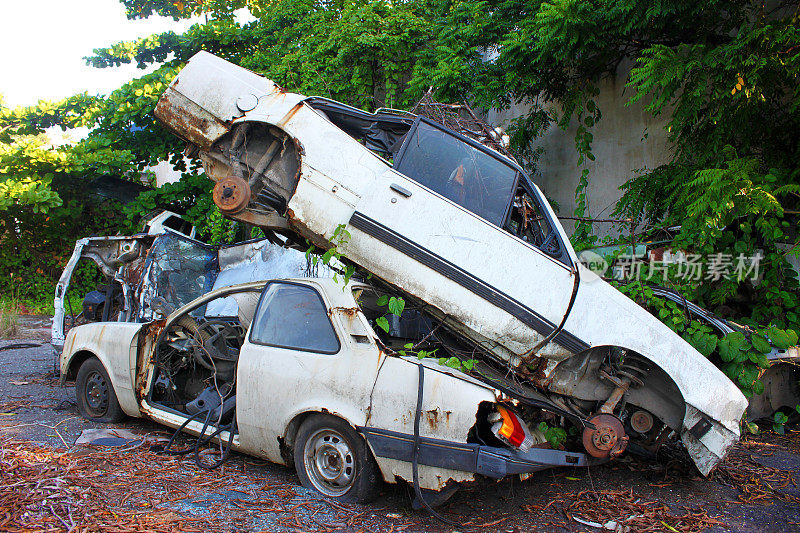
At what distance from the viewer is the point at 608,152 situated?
930cm

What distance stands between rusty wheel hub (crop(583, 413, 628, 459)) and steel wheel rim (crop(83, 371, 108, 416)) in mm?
4125

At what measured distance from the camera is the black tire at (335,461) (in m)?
3.39

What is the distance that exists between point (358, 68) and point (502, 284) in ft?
25.3

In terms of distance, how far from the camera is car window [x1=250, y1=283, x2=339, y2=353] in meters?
3.69

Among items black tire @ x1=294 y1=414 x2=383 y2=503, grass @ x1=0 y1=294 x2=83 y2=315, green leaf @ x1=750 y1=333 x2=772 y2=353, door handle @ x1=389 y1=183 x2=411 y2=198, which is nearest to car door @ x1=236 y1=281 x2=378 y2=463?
black tire @ x1=294 y1=414 x2=383 y2=503

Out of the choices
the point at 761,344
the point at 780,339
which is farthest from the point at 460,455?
the point at 780,339

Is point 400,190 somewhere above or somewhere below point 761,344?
above

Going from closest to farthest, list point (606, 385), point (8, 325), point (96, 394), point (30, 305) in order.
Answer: point (606, 385)
point (96, 394)
point (8, 325)
point (30, 305)

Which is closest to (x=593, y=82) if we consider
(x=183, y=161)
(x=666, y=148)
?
(x=666, y=148)

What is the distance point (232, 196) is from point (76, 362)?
8.39 ft

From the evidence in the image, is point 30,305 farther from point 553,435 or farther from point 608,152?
point 553,435

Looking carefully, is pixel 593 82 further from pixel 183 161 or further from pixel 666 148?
pixel 183 161

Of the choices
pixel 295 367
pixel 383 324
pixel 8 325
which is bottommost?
pixel 8 325

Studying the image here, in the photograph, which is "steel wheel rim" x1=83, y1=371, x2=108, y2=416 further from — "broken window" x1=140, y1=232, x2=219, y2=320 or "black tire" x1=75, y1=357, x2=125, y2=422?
"broken window" x1=140, y1=232, x2=219, y2=320
